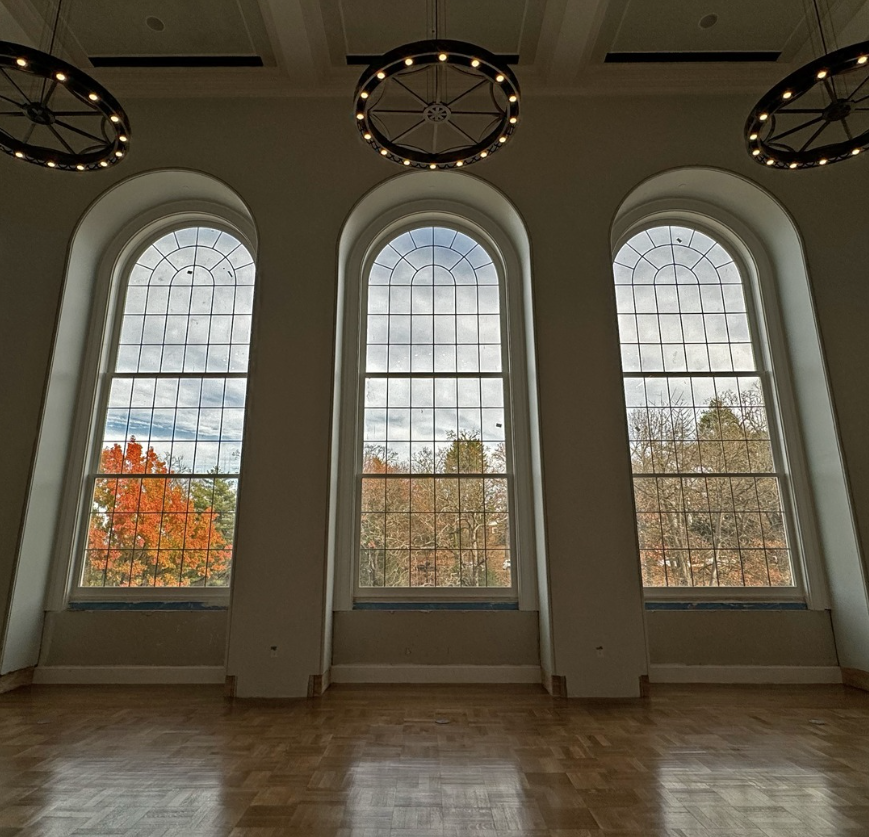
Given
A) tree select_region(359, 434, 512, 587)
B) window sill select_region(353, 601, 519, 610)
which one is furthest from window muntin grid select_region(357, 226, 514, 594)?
window sill select_region(353, 601, 519, 610)

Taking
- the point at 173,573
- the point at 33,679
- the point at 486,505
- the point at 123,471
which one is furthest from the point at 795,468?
the point at 33,679

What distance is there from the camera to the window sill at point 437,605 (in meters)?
5.67

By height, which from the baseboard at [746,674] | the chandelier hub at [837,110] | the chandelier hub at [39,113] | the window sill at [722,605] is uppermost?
the chandelier hub at [39,113]

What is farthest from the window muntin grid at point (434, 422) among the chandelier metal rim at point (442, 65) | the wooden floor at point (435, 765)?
the chandelier metal rim at point (442, 65)

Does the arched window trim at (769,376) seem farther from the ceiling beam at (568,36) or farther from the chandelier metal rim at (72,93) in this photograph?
the chandelier metal rim at (72,93)

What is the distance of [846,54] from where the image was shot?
11.3 feet

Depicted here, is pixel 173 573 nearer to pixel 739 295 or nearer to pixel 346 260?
pixel 346 260

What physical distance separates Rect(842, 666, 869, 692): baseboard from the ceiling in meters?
6.42

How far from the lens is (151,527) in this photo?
596cm

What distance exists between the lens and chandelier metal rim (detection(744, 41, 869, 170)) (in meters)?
3.44

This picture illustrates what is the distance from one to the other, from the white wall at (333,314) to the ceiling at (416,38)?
0.83ft

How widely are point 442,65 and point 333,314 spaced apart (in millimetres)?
2751

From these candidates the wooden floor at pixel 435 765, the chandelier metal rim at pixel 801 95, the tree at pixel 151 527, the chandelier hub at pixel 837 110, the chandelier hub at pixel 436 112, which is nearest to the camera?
the wooden floor at pixel 435 765

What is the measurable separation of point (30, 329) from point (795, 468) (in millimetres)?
8328
